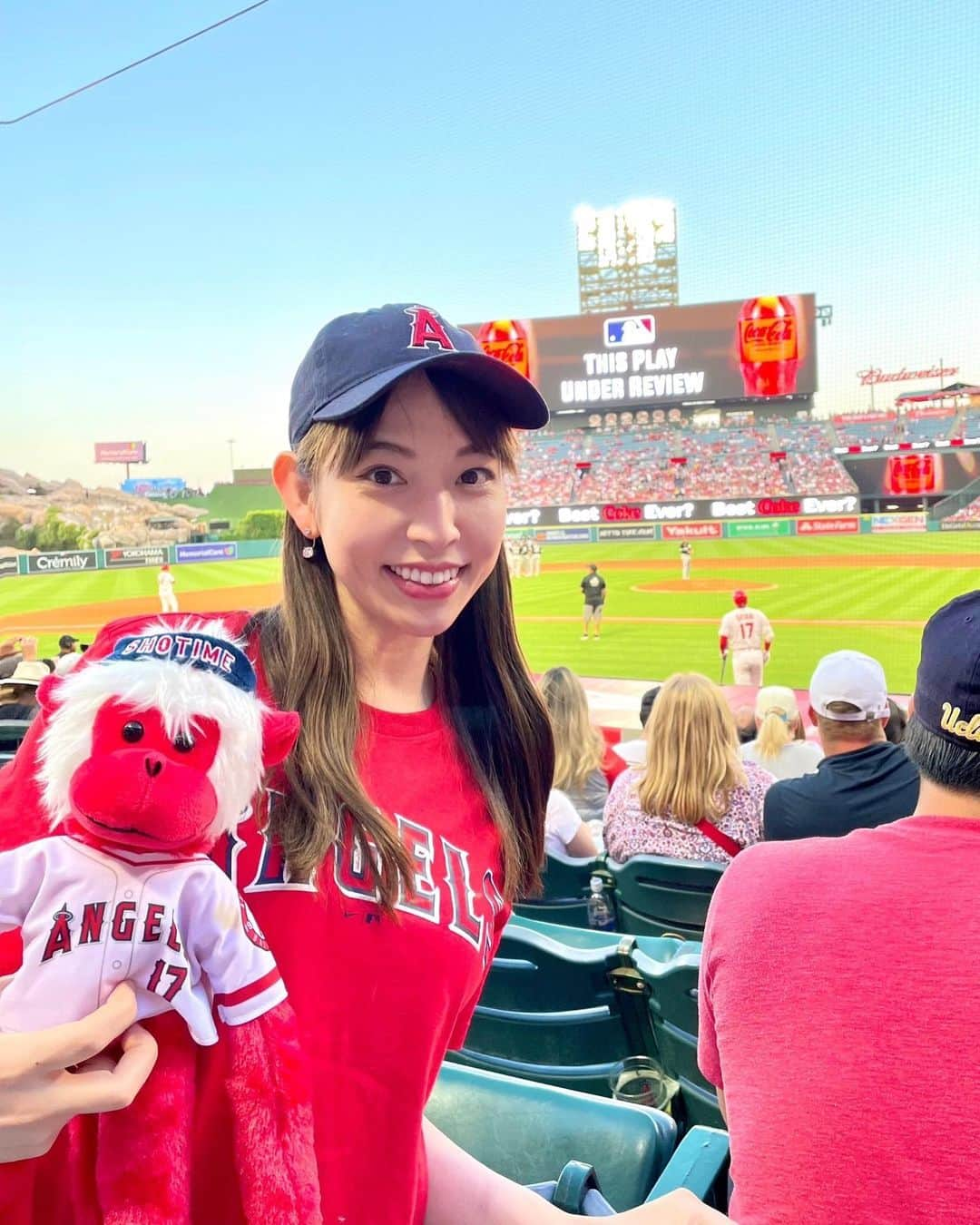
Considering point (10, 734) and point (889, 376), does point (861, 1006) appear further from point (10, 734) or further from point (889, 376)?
point (889, 376)

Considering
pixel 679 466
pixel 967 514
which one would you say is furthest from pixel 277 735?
pixel 679 466

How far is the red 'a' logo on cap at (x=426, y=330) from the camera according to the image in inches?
29.8

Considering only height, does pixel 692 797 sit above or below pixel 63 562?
below

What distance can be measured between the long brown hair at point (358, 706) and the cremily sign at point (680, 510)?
64.5 ft

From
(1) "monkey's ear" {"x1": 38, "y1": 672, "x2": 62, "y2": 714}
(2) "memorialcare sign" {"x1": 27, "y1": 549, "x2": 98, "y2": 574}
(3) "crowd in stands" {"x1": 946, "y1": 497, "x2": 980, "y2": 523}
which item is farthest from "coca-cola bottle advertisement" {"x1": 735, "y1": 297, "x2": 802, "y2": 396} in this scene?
(1) "monkey's ear" {"x1": 38, "y1": 672, "x2": 62, "y2": 714}

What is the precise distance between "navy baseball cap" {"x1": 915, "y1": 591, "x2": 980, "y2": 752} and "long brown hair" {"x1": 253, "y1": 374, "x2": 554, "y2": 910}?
0.43m

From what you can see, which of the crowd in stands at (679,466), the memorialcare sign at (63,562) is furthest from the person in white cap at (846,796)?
the crowd in stands at (679,466)

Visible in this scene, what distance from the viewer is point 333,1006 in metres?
0.70

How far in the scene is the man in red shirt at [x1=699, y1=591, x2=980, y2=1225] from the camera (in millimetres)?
781

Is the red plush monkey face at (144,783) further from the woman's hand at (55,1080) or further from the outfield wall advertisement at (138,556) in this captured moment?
the outfield wall advertisement at (138,556)

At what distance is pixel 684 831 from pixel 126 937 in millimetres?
1882

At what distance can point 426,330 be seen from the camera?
772 millimetres

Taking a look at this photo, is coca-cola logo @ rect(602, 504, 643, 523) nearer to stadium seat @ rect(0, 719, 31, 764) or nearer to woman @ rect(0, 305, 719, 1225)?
stadium seat @ rect(0, 719, 31, 764)

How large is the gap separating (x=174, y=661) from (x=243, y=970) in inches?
8.7
